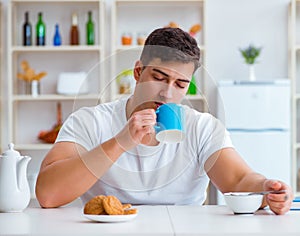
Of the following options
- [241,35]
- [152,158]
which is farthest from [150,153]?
[241,35]

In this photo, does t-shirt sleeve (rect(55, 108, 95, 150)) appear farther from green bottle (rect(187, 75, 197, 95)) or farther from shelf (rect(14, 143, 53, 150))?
shelf (rect(14, 143, 53, 150))

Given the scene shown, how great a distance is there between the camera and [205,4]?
17.3 ft

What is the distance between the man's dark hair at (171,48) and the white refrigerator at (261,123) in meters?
3.16

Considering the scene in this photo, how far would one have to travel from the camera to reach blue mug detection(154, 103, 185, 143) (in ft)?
5.90

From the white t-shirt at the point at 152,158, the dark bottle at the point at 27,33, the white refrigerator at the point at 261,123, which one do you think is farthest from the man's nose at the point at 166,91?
the dark bottle at the point at 27,33

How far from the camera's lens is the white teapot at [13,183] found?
195 cm

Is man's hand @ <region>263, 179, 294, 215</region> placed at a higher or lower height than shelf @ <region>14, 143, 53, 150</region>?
higher

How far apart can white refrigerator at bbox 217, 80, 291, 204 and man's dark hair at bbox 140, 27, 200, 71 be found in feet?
10.4

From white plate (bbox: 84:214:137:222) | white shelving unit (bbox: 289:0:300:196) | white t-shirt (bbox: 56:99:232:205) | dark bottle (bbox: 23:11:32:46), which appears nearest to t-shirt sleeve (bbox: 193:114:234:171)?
white t-shirt (bbox: 56:99:232:205)

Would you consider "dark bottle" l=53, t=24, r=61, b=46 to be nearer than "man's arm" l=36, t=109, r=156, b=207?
No

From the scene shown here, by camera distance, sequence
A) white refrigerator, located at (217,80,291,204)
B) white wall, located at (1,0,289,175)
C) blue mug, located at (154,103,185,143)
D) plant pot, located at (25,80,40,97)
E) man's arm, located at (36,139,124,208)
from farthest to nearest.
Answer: white wall, located at (1,0,289,175), plant pot, located at (25,80,40,97), white refrigerator, located at (217,80,291,204), man's arm, located at (36,139,124,208), blue mug, located at (154,103,185,143)

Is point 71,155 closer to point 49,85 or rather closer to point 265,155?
point 265,155

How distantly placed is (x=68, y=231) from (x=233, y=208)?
524mm

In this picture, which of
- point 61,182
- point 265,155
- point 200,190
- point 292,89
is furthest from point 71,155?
point 292,89
